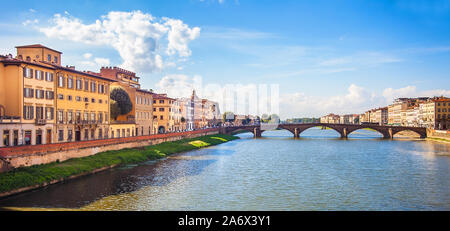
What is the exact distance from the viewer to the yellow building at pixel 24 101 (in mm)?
30047

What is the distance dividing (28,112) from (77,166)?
7.09 metres

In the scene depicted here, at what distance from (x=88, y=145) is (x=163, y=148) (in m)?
15.3

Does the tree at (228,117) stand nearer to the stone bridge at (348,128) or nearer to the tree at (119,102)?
the stone bridge at (348,128)

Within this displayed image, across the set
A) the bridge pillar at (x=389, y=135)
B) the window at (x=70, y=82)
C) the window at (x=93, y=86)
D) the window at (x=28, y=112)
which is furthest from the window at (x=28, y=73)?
the bridge pillar at (x=389, y=135)

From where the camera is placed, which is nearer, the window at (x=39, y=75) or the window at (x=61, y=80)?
Answer: the window at (x=39, y=75)

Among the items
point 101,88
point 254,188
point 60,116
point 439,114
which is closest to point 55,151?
point 60,116

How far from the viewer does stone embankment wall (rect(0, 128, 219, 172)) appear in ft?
79.1

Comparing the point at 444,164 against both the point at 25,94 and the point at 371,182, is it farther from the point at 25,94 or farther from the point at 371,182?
the point at 25,94

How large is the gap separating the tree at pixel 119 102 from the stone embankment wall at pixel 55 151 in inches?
264

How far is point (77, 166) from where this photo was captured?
29.3 m

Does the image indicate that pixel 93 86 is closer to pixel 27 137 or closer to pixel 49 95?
pixel 49 95
